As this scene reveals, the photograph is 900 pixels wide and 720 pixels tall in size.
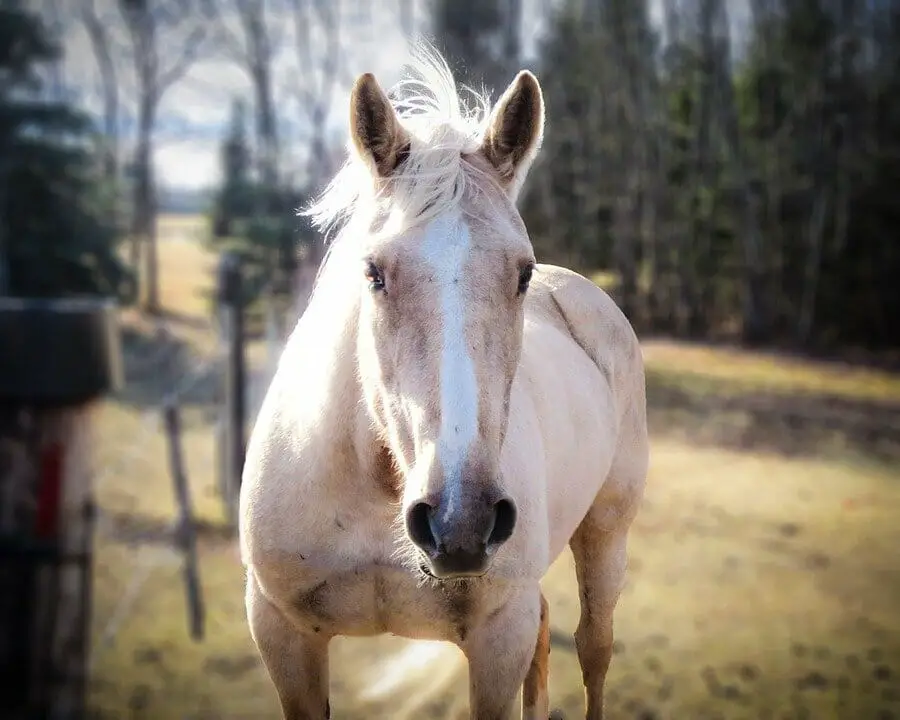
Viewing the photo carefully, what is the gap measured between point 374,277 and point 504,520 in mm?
636

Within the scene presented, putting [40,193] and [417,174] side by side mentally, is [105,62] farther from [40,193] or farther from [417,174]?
[417,174]

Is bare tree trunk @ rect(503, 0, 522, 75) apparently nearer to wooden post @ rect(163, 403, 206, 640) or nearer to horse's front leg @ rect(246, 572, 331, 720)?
wooden post @ rect(163, 403, 206, 640)

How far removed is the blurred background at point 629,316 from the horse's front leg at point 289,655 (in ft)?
3.14

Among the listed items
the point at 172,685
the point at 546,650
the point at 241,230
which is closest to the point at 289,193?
the point at 241,230

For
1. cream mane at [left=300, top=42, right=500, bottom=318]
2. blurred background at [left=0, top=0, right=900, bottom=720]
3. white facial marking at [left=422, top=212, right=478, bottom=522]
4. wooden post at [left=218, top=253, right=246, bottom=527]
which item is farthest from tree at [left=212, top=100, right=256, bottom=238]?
white facial marking at [left=422, top=212, right=478, bottom=522]

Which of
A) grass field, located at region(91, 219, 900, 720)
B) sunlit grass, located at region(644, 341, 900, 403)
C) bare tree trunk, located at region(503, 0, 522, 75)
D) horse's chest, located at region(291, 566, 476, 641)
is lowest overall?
sunlit grass, located at region(644, 341, 900, 403)

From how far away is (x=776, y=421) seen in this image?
40.0 feet

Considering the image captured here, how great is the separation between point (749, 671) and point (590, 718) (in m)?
2.89

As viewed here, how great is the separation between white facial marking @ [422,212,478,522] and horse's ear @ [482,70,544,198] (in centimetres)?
34

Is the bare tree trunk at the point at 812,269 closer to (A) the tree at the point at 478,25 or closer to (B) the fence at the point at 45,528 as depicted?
(A) the tree at the point at 478,25

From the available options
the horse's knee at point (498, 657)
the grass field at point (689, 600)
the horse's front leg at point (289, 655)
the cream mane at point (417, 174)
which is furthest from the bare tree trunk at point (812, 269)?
the horse's front leg at point (289, 655)

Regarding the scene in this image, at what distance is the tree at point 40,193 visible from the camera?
1616 centimetres

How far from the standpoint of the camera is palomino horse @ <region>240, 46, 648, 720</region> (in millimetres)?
1721

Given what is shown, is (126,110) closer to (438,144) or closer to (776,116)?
(776,116)
